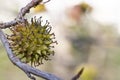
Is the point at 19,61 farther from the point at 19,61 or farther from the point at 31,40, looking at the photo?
the point at 31,40

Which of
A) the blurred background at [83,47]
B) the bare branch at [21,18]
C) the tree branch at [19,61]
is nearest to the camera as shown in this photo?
the tree branch at [19,61]

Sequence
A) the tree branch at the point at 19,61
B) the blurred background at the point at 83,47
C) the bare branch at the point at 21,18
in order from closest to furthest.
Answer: the tree branch at the point at 19,61 → the bare branch at the point at 21,18 → the blurred background at the point at 83,47

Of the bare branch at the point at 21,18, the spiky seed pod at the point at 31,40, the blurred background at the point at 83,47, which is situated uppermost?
the bare branch at the point at 21,18

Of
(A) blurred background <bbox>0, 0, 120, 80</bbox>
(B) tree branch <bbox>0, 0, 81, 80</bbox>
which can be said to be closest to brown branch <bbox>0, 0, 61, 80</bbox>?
(B) tree branch <bbox>0, 0, 81, 80</bbox>

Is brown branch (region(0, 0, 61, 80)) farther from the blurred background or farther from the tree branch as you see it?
the blurred background

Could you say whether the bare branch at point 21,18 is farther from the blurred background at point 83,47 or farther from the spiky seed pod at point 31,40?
the blurred background at point 83,47

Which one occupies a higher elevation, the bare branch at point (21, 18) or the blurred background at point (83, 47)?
the bare branch at point (21, 18)

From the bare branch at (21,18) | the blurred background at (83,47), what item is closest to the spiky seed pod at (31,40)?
the bare branch at (21,18)

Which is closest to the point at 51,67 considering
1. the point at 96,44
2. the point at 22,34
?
the point at 96,44

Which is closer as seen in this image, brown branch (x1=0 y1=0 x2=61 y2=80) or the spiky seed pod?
brown branch (x1=0 y1=0 x2=61 y2=80)

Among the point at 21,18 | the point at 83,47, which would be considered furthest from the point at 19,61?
the point at 83,47
